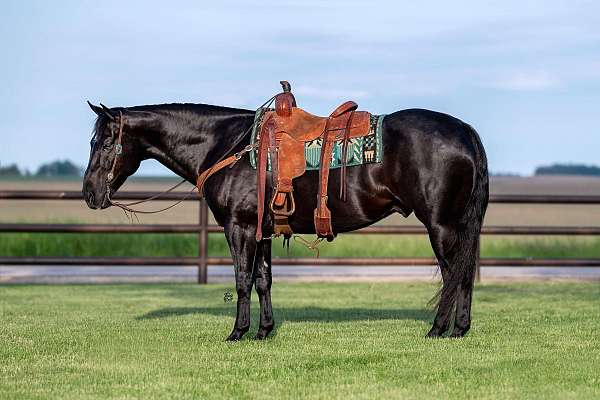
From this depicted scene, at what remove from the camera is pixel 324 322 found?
32.2 ft

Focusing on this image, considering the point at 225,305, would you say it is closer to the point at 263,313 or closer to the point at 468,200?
the point at 263,313

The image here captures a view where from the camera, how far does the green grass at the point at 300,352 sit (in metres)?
6.49

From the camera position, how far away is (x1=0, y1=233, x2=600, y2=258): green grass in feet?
63.0

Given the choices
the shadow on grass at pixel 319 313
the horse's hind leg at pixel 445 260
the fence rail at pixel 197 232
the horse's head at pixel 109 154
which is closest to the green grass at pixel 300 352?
the shadow on grass at pixel 319 313

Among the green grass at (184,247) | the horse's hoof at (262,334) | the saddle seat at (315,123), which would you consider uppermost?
the saddle seat at (315,123)

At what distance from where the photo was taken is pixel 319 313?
10812mm

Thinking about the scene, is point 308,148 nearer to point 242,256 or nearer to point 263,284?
point 242,256

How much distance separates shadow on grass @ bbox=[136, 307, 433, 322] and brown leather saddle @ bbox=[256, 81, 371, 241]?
6.19 feet

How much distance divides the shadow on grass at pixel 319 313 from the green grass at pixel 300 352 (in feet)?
0.04

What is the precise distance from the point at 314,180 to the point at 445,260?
114 centimetres

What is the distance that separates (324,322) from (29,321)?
2616 millimetres

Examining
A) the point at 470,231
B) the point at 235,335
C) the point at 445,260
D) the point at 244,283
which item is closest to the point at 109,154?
the point at 244,283

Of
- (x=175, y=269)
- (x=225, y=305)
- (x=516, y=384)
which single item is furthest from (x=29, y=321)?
(x=175, y=269)

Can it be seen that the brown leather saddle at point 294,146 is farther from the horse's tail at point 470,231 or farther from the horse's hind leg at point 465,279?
the horse's hind leg at point 465,279
